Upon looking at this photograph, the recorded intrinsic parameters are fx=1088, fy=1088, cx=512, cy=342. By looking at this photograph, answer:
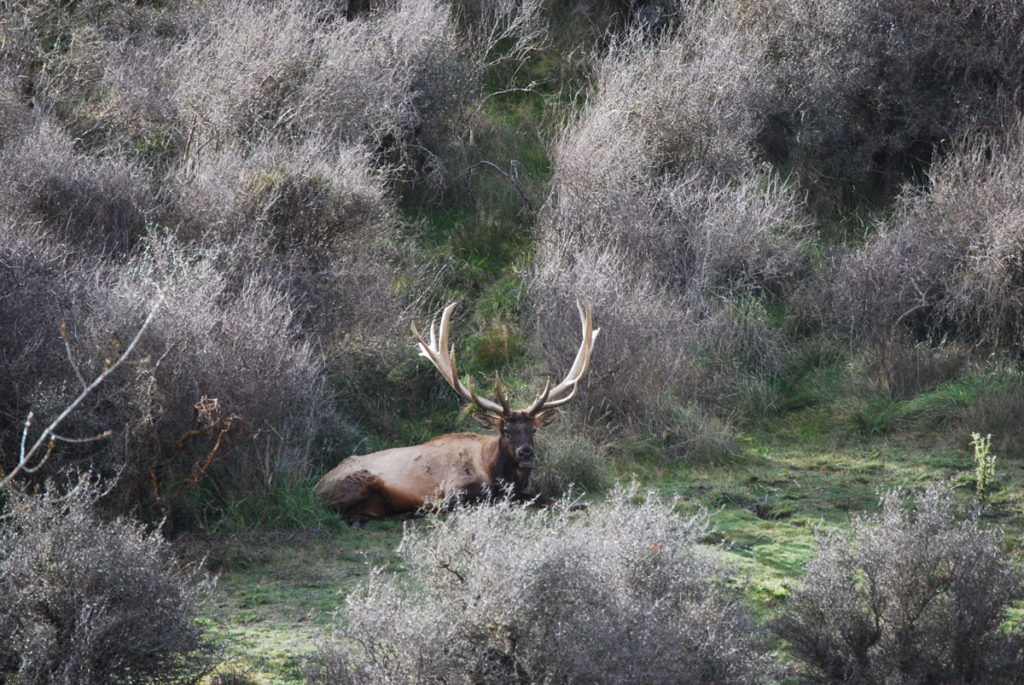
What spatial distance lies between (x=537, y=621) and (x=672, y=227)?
26.5 ft

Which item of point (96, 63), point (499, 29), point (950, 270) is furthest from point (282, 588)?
point (499, 29)

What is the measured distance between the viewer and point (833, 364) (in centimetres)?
1152

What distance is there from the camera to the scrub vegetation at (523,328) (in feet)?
16.6

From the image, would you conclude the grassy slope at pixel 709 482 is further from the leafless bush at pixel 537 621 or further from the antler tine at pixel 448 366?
the antler tine at pixel 448 366

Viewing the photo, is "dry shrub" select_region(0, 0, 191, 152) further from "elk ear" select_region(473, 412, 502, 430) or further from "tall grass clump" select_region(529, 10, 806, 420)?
"elk ear" select_region(473, 412, 502, 430)

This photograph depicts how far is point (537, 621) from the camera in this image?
4684mm

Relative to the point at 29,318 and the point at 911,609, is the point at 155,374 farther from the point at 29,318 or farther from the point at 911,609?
the point at 911,609

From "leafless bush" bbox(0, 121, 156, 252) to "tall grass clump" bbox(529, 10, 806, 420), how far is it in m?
3.99

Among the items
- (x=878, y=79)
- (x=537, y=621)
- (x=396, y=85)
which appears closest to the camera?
(x=537, y=621)

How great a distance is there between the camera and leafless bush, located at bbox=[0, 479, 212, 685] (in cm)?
475

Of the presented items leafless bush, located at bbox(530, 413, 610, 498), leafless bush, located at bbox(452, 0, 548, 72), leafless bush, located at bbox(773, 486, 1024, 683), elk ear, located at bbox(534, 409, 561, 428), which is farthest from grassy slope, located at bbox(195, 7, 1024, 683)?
leafless bush, located at bbox(452, 0, 548, 72)

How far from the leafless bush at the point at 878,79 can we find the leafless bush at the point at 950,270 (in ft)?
6.40

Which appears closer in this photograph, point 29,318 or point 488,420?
point 29,318

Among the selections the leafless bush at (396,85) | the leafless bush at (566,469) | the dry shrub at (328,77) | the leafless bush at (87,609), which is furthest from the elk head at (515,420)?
the leafless bush at (396,85)
